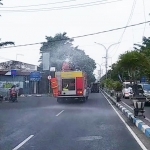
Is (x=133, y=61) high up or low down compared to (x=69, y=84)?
up

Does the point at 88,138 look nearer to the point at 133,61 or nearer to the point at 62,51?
the point at 133,61

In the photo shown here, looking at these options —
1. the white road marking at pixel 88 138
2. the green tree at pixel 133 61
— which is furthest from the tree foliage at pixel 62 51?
the white road marking at pixel 88 138

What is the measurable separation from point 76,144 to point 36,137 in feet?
5.93

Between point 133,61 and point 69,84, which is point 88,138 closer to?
point 69,84

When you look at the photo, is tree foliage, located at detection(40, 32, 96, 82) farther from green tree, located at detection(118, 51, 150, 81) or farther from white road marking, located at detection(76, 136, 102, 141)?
white road marking, located at detection(76, 136, 102, 141)

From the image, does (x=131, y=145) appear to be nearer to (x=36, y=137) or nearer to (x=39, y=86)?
(x=36, y=137)

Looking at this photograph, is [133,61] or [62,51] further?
[62,51]

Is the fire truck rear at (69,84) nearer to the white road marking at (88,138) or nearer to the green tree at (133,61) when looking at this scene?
the green tree at (133,61)

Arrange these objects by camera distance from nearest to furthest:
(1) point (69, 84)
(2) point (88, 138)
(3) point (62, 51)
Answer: (2) point (88, 138) < (1) point (69, 84) < (3) point (62, 51)

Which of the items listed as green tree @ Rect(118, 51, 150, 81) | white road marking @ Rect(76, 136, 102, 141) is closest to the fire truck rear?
green tree @ Rect(118, 51, 150, 81)

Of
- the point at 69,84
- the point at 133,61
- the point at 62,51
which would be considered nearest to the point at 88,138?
the point at 69,84

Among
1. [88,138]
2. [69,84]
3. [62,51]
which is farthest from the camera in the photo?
[62,51]

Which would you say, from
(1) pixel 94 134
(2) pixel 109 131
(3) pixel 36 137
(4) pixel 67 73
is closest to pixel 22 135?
(3) pixel 36 137

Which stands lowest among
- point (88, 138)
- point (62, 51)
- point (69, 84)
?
point (88, 138)
